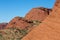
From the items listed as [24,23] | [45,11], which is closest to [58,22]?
[24,23]

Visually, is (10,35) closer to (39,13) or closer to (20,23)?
(20,23)

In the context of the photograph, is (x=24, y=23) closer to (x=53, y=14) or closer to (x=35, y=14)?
(x=35, y=14)

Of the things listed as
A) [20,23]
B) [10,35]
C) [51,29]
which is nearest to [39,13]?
[20,23]

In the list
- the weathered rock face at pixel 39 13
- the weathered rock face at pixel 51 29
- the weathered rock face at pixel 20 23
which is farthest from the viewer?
the weathered rock face at pixel 39 13

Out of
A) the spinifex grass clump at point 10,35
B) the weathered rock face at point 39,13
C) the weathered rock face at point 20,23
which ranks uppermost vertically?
the weathered rock face at point 39,13

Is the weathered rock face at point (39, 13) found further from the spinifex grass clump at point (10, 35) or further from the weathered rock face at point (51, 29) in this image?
the weathered rock face at point (51, 29)

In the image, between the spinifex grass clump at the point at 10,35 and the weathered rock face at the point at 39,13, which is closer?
the spinifex grass clump at the point at 10,35

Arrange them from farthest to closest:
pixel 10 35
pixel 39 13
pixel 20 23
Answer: pixel 39 13 < pixel 20 23 < pixel 10 35

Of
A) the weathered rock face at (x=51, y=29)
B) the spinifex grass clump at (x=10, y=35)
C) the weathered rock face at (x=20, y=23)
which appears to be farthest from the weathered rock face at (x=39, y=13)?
the weathered rock face at (x=51, y=29)

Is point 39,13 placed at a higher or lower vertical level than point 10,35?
higher

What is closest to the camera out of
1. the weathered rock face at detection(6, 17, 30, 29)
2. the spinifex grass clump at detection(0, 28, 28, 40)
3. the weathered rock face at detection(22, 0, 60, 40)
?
the weathered rock face at detection(22, 0, 60, 40)

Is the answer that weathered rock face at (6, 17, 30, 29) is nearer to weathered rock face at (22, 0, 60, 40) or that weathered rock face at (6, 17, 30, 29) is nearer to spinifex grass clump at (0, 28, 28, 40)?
spinifex grass clump at (0, 28, 28, 40)

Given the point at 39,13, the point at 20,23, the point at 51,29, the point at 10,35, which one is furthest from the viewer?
the point at 39,13

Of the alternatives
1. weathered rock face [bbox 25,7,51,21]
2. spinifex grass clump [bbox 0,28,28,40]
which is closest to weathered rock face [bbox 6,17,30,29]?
spinifex grass clump [bbox 0,28,28,40]
